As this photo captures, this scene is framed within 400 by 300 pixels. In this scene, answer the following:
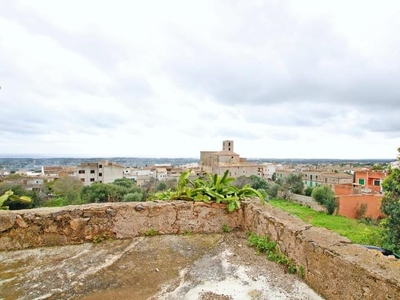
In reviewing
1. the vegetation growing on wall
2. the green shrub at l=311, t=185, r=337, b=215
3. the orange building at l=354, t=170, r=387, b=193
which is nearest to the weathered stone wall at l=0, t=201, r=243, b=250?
the vegetation growing on wall

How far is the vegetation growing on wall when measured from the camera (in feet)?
10.6

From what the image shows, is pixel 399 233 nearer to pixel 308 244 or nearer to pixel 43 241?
pixel 308 244

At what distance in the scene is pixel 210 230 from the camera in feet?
10.5

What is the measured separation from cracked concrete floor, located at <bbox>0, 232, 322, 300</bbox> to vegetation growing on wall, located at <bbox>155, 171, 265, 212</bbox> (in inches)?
21.1

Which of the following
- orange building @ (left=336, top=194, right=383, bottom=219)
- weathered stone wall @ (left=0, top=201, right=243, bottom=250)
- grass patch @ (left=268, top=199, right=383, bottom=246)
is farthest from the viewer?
orange building @ (left=336, top=194, right=383, bottom=219)

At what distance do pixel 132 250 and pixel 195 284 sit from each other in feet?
3.16

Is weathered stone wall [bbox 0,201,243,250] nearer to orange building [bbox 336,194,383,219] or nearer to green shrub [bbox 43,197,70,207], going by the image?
orange building [bbox 336,194,383,219]

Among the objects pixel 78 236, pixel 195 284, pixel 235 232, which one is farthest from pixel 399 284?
pixel 78 236

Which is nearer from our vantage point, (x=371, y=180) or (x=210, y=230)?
(x=210, y=230)

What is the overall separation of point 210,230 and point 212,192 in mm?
487

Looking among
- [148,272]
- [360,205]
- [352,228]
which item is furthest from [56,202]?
[360,205]

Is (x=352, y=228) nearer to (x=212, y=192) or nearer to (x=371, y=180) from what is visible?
(x=371, y=180)

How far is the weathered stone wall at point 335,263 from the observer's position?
1438mm

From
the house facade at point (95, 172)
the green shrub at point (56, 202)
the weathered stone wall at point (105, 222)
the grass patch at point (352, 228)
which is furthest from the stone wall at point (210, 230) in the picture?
the house facade at point (95, 172)
